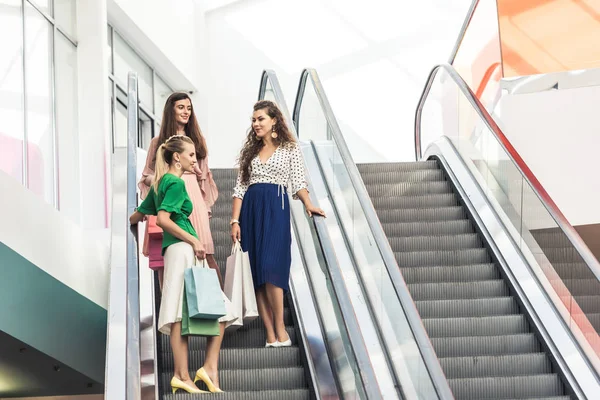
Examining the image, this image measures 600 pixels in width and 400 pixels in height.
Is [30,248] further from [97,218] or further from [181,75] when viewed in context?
[181,75]

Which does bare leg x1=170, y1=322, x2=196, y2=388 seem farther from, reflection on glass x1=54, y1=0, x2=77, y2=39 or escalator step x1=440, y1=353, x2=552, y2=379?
reflection on glass x1=54, y1=0, x2=77, y2=39

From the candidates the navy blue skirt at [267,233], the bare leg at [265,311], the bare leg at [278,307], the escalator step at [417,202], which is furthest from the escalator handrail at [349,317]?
the escalator step at [417,202]

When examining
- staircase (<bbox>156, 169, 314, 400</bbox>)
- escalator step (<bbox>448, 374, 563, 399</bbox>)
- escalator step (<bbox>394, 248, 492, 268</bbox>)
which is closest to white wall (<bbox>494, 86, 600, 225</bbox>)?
escalator step (<bbox>394, 248, 492, 268</bbox>)

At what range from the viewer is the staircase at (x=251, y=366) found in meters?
6.20

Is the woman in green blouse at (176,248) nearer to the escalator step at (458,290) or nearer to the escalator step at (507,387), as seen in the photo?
the escalator step at (507,387)

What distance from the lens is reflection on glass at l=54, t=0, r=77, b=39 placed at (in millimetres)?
12867

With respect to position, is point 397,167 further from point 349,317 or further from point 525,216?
point 349,317

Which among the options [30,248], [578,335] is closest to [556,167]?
[578,335]

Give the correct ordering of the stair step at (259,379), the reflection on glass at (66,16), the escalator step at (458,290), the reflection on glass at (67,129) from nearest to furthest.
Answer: the stair step at (259,379) < the escalator step at (458,290) < the reflection on glass at (67,129) < the reflection on glass at (66,16)

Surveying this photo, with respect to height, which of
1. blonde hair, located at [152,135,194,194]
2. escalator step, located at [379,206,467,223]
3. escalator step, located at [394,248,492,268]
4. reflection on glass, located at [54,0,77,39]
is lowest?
blonde hair, located at [152,135,194,194]

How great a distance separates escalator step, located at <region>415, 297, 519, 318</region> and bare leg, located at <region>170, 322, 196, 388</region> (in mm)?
2422

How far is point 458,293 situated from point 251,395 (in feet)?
8.83

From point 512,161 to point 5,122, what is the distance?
17.7 feet

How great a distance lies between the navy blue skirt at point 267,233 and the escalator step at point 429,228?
2502mm
